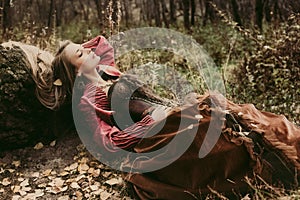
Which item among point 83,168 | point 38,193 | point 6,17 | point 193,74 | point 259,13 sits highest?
point 6,17

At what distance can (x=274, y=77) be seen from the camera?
4.65 metres

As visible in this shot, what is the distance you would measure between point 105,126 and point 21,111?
805 mm

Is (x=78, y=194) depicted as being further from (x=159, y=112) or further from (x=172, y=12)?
(x=172, y=12)

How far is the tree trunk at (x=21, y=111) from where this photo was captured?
406cm

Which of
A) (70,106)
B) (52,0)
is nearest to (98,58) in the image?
(70,106)

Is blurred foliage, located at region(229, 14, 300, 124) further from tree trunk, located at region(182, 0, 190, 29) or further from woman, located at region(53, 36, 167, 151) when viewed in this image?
tree trunk, located at region(182, 0, 190, 29)

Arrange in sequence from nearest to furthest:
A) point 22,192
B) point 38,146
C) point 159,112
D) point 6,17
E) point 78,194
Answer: point 159,112, point 78,194, point 22,192, point 38,146, point 6,17

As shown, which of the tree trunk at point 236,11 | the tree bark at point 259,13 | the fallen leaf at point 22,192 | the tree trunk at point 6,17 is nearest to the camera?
the fallen leaf at point 22,192

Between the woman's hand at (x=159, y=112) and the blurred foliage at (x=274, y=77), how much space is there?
1092mm

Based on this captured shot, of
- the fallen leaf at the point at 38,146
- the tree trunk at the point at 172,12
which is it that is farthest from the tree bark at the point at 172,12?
the fallen leaf at the point at 38,146

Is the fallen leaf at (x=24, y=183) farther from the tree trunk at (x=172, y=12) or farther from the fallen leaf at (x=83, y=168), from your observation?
the tree trunk at (x=172, y=12)

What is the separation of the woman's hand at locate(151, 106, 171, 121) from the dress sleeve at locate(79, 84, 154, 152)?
0.05 m

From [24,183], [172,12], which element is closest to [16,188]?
[24,183]

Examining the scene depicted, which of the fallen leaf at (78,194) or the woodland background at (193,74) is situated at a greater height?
the woodland background at (193,74)
